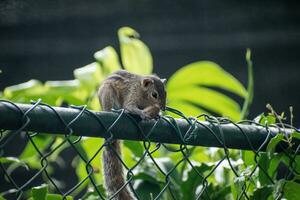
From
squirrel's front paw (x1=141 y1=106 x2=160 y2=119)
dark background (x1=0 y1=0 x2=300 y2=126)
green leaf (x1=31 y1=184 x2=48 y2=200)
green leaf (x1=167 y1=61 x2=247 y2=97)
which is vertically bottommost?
dark background (x1=0 y1=0 x2=300 y2=126)

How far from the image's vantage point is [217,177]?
1.77 meters

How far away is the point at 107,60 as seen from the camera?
7.45ft

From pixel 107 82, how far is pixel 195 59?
80.5 inches

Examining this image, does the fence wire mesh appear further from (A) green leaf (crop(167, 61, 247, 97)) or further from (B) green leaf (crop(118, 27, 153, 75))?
(B) green leaf (crop(118, 27, 153, 75))

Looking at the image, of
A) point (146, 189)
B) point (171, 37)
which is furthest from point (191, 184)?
point (171, 37)

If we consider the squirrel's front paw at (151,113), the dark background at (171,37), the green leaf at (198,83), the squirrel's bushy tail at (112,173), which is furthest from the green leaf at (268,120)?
the dark background at (171,37)

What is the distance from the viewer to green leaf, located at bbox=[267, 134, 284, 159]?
57.9 inches

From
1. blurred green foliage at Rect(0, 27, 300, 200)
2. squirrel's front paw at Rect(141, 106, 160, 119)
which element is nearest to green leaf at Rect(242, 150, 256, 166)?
blurred green foliage at Rect(0, 27, 300, 200)

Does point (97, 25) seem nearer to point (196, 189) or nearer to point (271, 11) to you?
point (271, 11)

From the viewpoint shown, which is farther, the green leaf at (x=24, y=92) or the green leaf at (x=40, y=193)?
the green leaf at (x=24, y=92)

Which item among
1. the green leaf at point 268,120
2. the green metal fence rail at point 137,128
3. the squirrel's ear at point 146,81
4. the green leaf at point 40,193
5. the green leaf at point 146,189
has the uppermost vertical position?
the green metal fence rail at point 137,128

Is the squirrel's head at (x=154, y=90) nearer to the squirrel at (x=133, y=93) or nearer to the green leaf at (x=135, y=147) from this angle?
the squirrel at (x=133, y=93)

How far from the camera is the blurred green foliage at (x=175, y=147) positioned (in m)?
1.57

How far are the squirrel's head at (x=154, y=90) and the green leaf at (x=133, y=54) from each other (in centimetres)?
23
